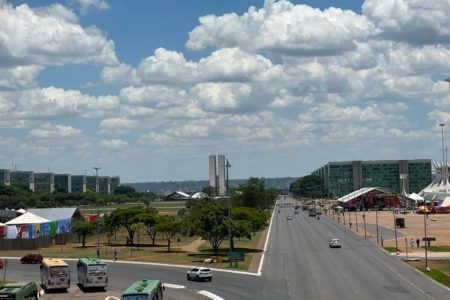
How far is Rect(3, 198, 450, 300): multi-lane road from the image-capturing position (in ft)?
188

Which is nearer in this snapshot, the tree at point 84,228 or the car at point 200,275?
the car at point 200,275

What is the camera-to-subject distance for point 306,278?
224 feet

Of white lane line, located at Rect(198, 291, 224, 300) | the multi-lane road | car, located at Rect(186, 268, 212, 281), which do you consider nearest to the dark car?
the multi-lane road

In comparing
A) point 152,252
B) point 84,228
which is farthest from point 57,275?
point 84,228

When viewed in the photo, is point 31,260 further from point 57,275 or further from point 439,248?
point 439,248

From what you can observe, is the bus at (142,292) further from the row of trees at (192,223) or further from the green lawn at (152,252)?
the row of trees at (192,223)

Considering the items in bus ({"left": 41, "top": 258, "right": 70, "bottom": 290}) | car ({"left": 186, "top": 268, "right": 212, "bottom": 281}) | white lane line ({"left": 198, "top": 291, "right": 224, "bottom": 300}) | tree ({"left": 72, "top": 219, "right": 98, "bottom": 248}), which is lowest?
white lane line ({"left": 198, "top": 291, "right": 224, "bottom": 300})

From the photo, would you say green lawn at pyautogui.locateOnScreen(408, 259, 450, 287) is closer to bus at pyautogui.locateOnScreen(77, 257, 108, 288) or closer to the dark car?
bus at pyautogui.locateOnScreen(77, 257, 108, 288)

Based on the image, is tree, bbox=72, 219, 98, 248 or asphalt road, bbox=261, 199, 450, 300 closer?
asphalt road, bbox=261, 199, 450, 300

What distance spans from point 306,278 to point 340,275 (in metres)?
4.00

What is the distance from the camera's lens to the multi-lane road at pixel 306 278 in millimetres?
57219

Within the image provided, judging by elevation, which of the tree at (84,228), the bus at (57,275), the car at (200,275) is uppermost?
the tree at (84,228)

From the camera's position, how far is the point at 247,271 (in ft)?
246

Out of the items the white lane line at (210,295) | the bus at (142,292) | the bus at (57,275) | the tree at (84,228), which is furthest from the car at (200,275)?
the tree at (84,228)
